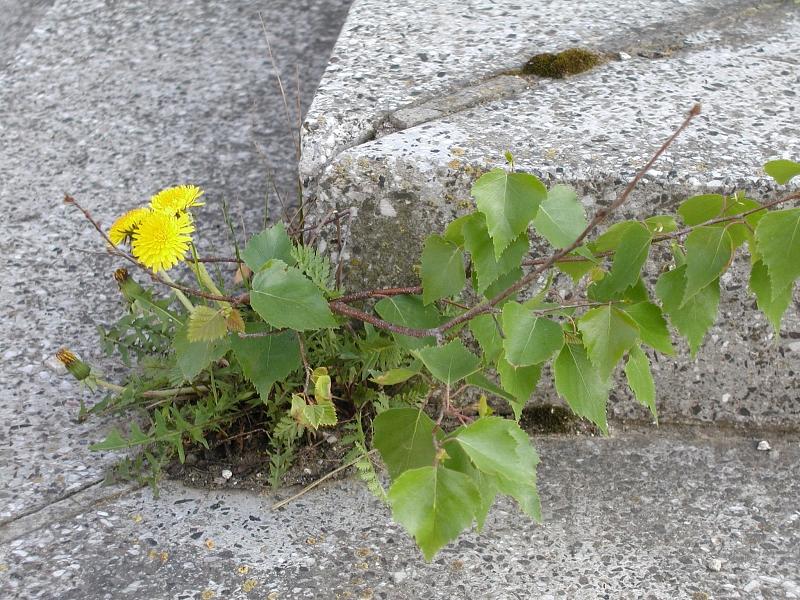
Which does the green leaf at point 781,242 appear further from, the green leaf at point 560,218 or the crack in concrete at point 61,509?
the crack in concrete at point 61,509

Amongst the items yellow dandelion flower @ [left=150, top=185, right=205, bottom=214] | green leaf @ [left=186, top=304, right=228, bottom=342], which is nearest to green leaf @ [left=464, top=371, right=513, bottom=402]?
green leaf @ [left=186, top=304, right=228, bottom=342]

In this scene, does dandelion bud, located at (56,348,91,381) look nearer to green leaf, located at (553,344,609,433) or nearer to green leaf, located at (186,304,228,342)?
green leaf, located at (186,304,228,342)

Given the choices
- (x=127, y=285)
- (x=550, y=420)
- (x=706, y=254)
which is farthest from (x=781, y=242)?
(x=127, y=285)

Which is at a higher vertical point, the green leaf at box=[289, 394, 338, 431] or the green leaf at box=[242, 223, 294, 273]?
the green leaf at box=[242, 223, 294, 273]

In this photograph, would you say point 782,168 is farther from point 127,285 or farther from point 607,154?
point 127,285

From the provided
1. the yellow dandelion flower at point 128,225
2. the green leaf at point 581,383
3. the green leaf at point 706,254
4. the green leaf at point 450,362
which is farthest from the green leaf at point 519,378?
the yellow dandelion flower at point 128,225
